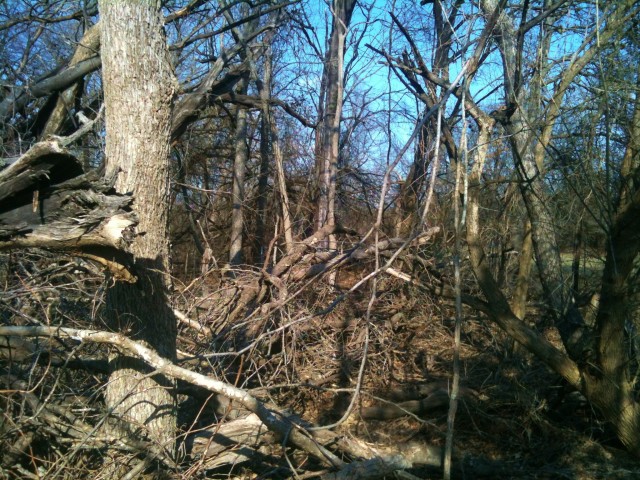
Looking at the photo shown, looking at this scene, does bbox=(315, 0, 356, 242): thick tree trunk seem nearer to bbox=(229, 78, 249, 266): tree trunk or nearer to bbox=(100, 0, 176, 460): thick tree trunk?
bbox=(229, 78, 249, 266): tree trunk

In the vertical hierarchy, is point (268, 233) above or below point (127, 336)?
above

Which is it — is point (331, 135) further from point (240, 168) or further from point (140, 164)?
point (140, 164)

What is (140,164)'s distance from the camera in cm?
400

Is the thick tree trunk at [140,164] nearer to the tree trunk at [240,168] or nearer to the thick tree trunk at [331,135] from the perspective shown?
the thick tree trunk at [331,135]

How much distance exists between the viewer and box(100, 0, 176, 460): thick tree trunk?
13.0 feet

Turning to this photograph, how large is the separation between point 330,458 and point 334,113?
6809mm

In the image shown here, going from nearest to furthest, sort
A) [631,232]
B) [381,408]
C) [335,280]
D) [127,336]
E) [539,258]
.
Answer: [127,336], [631,232], [539,258], [381,408], [335,280]

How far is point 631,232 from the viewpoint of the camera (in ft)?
14.3

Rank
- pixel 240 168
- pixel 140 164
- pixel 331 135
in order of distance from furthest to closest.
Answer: pixel 240 168, pixel 331 135, pixel 140 164

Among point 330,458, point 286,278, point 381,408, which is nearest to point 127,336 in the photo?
point 330,458

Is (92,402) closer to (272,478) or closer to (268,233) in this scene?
(272,478)

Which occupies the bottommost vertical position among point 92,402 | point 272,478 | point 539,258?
point 272,478

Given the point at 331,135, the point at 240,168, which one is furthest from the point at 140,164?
the point at 240,168

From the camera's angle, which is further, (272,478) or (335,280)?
(335,280)
